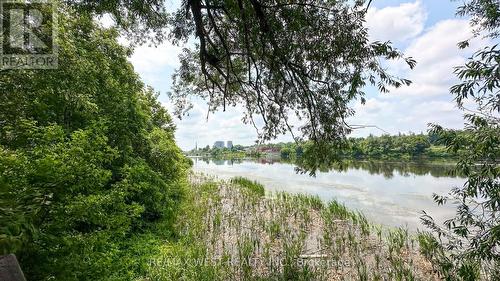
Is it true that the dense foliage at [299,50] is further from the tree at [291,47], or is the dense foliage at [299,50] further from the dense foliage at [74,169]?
the dense foliage at [74,169]

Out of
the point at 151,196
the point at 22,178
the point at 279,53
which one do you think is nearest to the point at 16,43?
the point at 22,178

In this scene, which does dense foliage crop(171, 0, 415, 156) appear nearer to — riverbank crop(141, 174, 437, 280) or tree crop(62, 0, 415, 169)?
tree crop(62, 0, 415, 169)

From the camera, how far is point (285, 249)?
20.9ft

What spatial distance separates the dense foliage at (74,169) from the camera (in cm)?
306

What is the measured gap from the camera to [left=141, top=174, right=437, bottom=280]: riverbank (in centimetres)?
540

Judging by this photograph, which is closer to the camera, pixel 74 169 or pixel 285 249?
pixel 74 169

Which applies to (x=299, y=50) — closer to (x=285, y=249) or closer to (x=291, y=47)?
(x=291, y=47)

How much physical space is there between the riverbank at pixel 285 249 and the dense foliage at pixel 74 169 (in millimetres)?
939

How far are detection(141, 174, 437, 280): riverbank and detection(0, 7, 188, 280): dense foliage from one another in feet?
3.08

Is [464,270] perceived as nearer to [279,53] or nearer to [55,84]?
[279,53]

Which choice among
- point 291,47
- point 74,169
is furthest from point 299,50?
point 74,169

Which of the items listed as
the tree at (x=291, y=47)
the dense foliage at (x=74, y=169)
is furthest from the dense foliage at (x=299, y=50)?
the dense foliage at (x=74, y=169)

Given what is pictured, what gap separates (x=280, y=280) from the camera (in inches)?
203

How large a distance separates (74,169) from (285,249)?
467 cm
